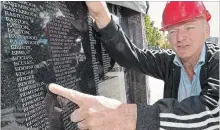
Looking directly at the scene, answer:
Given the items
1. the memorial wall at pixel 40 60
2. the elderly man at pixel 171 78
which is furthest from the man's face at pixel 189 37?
the memorial wall at pixel 40 60

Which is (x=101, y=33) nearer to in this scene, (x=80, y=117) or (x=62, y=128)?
(x=62, y=128)

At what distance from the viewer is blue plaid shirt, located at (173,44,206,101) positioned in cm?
247

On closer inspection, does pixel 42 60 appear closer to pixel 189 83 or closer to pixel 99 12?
pixel 99 12

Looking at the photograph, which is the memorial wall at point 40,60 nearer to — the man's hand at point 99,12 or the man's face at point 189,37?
the man's hand at point 99,12

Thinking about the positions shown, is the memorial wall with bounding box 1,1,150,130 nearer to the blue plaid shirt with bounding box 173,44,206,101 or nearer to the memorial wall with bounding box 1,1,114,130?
the memorial wall with bounding box 1,1,114,130

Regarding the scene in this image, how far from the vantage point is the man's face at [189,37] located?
245 centimetres

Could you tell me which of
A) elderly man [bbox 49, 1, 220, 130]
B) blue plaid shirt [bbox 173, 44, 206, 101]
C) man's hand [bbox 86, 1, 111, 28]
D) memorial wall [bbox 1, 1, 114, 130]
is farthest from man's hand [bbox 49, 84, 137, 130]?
blue plaid shirt [bbox 173, 44, 206, 101]

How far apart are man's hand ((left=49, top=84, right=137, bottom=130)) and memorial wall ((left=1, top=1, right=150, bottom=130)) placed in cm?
16

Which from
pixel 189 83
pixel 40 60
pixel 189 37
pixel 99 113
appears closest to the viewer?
pixel 99 113

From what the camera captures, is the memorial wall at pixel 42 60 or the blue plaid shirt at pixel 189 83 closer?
the memorial wall at pixel 42 60

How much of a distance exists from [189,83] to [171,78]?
0.22m

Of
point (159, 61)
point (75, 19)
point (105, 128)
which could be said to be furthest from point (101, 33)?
point (105, 128)

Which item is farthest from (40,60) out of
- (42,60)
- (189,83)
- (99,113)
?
(189,83)

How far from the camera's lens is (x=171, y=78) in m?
2.79
